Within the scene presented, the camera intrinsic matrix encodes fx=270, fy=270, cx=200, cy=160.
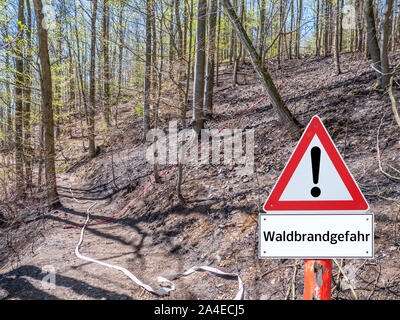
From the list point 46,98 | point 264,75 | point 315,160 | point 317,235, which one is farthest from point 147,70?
point 317,235

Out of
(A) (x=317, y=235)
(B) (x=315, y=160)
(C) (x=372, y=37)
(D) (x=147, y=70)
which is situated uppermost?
(C) (x=372, y=37)

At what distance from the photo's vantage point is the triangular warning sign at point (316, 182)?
183 centimetres

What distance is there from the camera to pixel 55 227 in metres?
7.84

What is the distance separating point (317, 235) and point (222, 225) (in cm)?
362

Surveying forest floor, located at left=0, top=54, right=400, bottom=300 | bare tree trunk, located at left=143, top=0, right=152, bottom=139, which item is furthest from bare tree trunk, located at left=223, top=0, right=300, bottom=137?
bare tree trunk, located at left=143, top=0, right=152, bottom=139

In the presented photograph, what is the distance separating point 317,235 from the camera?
175cm

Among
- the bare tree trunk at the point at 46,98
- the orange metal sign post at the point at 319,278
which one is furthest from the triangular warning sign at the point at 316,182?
the bare tree trunk at the point at 46,98

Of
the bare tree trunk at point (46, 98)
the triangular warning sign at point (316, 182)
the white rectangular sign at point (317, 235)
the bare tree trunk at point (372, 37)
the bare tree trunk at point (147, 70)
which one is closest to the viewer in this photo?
the white rectangular sign at point (317, 235)

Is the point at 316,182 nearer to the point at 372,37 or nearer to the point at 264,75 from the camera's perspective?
the point at 264,75

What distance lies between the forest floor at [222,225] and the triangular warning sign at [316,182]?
51.9 inches

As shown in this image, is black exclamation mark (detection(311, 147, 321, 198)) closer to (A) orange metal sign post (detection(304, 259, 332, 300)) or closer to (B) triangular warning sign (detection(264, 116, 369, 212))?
(B) triangular warning sign (detection(264, 116, 369, 212))

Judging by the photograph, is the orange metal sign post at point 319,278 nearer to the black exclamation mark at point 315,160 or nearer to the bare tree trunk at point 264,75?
the black exclamation mark at point 315,160
